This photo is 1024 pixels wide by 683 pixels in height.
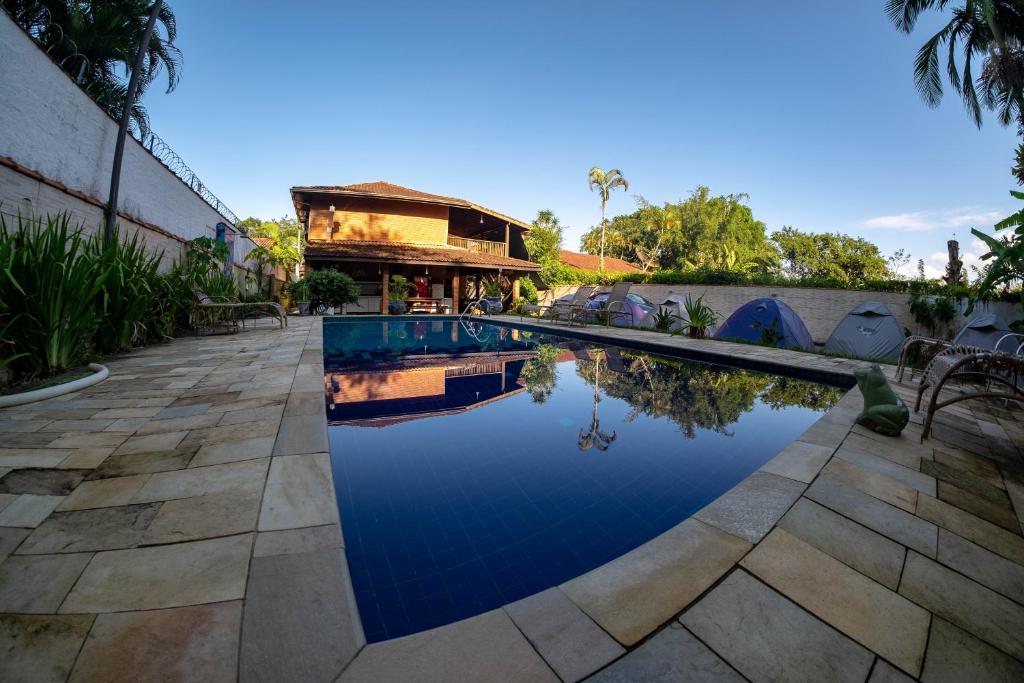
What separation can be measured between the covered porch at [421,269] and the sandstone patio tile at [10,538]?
1345cm

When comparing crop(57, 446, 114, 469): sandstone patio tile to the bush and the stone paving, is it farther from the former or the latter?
the bush

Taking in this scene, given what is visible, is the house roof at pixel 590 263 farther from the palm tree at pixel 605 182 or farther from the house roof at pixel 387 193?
the house roof at pixel 387 193

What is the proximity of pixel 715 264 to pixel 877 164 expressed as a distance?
41.1 feet

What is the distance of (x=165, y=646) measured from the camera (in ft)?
3.23

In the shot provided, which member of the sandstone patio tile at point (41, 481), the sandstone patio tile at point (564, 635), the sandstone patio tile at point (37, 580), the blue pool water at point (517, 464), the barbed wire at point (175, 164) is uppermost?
the barbed wire at point (175, 164)

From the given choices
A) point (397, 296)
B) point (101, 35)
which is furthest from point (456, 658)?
point (101, 35)

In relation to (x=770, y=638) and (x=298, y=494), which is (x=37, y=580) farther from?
(x=770, y=638)

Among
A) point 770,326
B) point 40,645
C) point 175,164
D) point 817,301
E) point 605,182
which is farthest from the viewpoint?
point 605,182

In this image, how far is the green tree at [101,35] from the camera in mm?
11495

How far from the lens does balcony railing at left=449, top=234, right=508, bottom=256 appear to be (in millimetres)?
18781

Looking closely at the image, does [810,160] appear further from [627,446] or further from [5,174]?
[5,174]

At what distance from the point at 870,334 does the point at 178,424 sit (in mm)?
12443

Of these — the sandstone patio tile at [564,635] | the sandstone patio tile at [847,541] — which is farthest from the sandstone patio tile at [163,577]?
the sandstone patio tile at [847,541]

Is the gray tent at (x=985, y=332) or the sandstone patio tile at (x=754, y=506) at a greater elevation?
the gray tent at (x=985, y=332)
